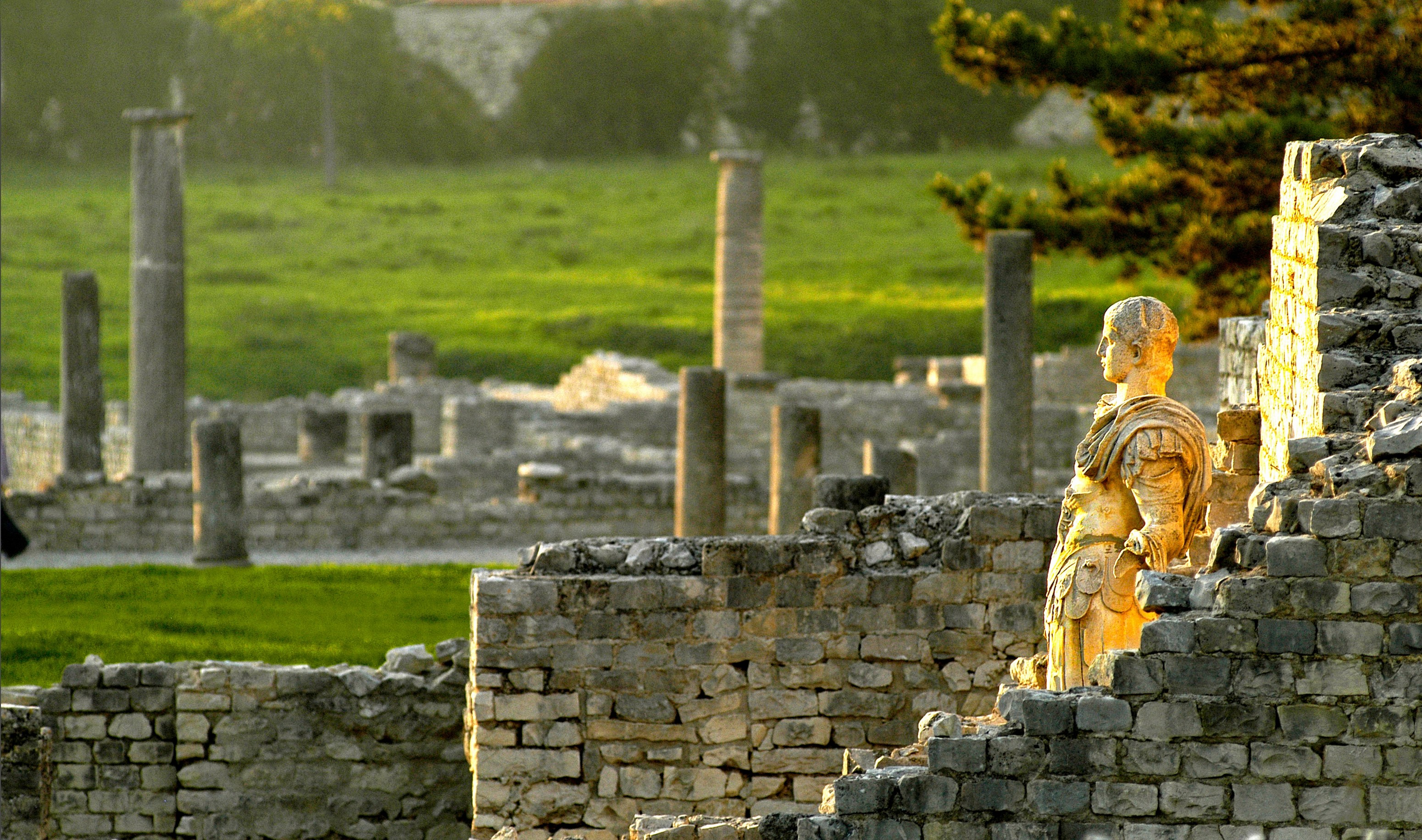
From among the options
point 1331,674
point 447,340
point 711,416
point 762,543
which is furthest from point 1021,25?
point 447,340

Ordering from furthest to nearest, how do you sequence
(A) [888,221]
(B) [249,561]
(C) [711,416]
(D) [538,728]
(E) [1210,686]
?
1. (A) [888,221]
2. (B) [249,561]
3. (C) [711,416]
4. (D) [538,728]
5. (E) [1210,686]

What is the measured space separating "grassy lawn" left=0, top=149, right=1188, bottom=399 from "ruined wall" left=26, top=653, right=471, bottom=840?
23839mm

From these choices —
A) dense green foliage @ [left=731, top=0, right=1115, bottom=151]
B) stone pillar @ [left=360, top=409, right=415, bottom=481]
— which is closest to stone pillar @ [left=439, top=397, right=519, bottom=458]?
stone pillar @ [left=360, top=409, right=415, bottom=481]

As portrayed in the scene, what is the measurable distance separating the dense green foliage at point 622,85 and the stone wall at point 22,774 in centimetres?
5704

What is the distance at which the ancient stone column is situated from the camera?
21328 mm

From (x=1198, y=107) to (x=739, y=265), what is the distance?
9353 mm

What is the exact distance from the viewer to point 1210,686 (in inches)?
259

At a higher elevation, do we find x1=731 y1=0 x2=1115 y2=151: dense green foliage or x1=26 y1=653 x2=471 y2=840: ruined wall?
x1=731 y1=0 x2=1115 y2=151: dense green foliage

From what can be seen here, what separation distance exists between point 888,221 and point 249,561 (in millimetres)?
37358

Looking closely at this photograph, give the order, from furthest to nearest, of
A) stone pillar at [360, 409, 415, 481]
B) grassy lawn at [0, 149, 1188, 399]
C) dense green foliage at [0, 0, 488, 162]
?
dense green foliage at [0, 0, 488, 162] → grassy lawn at [0, 149, 1188, 399] → stone pillar at [360, 409, 415, 481]

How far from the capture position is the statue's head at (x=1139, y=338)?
714 cm

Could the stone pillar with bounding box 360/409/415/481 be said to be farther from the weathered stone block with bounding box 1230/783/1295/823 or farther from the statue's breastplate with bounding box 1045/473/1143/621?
the weathered stone block with bounding box 1230/783/1295/823

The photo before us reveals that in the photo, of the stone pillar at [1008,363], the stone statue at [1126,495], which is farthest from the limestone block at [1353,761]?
the stone pillar at [1008,363]

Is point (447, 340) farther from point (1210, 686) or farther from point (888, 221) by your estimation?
point (1210, 686)
